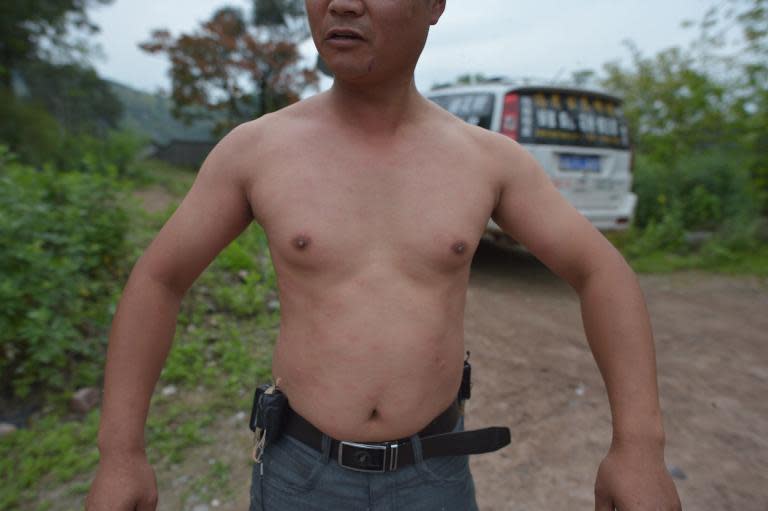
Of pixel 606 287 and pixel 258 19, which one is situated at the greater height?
pixel 258 19

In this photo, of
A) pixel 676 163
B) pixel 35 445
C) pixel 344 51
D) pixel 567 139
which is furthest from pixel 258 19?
pixel 344 51

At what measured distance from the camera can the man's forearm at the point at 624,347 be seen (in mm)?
1092

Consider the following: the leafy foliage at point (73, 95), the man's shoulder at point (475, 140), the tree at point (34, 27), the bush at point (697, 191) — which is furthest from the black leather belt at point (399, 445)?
the leafy foliage at point (73, 95)

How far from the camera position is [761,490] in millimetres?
2504

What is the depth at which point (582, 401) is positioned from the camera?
10.9 ft

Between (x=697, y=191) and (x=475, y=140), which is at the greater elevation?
(x=475, y=140)

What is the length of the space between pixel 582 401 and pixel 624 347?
95.8 inches

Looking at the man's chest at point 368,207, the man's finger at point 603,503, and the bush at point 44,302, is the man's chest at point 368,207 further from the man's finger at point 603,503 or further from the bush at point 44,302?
the bush at point 44,302

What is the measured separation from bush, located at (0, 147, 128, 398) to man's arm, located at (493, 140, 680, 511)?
2.81 m

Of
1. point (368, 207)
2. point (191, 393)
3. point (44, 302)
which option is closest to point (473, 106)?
point (191, 393)

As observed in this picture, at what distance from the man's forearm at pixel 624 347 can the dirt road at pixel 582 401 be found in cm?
155

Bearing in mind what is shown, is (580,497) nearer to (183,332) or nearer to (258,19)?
(183,332)

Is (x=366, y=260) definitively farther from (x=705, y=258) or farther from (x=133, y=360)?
(x=705, y=258)

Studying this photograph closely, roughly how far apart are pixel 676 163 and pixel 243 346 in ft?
28.3
